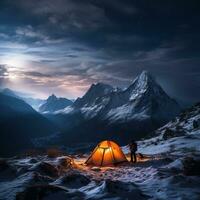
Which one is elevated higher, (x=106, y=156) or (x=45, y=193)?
(x=106, y=156)

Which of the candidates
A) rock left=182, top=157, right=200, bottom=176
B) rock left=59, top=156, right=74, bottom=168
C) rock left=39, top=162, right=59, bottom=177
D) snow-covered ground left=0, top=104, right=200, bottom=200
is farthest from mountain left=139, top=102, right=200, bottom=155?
rock left=39, top=162, right=59, bottom=177

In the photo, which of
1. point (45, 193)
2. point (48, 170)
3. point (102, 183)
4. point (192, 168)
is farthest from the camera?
point (48, 170)

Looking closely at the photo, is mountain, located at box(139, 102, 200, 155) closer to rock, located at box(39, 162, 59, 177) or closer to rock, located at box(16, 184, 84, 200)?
rock, located at box(39, 162, 59, 177)

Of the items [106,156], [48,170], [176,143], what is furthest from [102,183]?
[176,143]

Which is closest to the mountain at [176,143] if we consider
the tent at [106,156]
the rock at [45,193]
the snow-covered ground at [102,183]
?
the snow-covered ground at [102,183]

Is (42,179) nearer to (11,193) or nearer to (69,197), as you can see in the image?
(11,193)

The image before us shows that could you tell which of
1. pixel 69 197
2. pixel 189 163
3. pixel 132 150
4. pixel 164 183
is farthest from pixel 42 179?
pixel 132 150

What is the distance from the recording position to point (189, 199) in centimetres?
1517

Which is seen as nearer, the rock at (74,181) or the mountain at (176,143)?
the rock at (74,181)

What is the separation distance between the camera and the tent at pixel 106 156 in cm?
3012

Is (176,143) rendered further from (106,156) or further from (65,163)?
(65,163)

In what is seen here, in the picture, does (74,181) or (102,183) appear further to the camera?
(74,181)

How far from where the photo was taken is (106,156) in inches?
1197

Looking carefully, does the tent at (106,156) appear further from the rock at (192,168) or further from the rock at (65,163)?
the rock at (192,168)
